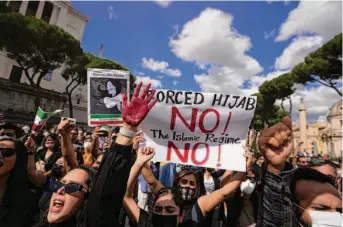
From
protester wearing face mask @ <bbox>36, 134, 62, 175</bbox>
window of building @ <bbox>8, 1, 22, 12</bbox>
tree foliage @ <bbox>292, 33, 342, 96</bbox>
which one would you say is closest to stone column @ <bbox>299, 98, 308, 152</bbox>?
tree foliage @ <bbox>292, 33, 342, 96</bbox>

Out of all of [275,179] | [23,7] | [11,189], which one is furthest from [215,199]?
[23,7]

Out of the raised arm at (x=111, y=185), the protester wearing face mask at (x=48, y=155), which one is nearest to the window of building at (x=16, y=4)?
the protester wearing face mask at (x=48, y=155)

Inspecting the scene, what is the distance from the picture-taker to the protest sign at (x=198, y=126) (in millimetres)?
2484

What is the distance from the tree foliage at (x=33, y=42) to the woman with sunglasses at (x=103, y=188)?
74.1 feet

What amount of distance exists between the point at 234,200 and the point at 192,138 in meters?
0.82

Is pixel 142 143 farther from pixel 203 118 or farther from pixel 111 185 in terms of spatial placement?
pixel 111 185

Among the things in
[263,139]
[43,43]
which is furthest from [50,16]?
[263,139]

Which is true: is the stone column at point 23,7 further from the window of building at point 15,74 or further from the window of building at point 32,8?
the window of building at point 15,74

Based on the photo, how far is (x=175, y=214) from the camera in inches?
85.7

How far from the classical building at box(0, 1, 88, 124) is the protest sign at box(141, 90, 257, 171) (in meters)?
25.1

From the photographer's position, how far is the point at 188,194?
261 cm

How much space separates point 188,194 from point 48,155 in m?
2.83

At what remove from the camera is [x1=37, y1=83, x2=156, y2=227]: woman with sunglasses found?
1469 mm

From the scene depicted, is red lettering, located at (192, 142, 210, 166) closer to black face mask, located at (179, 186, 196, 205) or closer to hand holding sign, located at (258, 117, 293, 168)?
black face mask, located at (179, 186, 196, 205)
